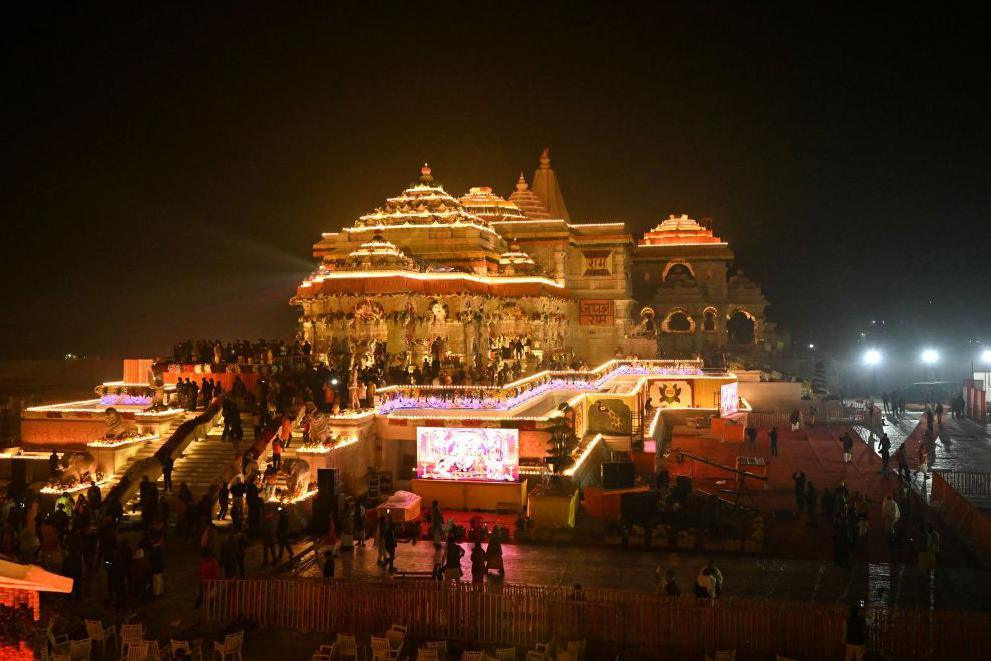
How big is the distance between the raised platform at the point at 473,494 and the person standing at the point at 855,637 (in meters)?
8.68

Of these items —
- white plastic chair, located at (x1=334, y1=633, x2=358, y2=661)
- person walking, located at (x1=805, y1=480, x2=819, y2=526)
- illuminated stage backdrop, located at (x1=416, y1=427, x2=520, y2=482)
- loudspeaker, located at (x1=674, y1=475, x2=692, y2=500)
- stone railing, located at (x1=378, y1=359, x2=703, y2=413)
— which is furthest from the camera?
stone railing, located at (x1=378, y1=359, x2=703, y2=413)

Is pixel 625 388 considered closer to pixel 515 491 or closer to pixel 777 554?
pixel 515 491

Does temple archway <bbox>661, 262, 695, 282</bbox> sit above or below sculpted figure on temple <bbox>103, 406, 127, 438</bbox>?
above

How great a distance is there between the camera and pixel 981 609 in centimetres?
1099

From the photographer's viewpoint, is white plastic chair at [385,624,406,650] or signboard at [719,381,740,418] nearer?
white plastic chair at [385,624,406,650]

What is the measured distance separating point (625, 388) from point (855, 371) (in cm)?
2885

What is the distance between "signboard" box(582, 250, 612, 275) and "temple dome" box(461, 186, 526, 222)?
12.8ft

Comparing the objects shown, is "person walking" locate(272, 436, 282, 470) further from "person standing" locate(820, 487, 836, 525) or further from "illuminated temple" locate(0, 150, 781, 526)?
"person standing" locate(820, 487, 836, 525)

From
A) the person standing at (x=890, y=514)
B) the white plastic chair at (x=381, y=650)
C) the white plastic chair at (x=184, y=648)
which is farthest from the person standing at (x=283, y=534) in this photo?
the person standing at (x=890, y=514)

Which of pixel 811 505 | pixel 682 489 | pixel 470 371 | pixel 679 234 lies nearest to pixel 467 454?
pixel 682 489

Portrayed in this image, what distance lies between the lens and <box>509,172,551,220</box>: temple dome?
42938mm

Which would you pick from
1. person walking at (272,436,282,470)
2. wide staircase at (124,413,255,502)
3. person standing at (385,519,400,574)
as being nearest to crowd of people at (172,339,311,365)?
wide staircase at (124,413,255,502)

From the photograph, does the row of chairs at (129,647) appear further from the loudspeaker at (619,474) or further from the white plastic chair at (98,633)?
the loudspeaker at (619,474)

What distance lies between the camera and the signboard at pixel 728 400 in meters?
29.4
